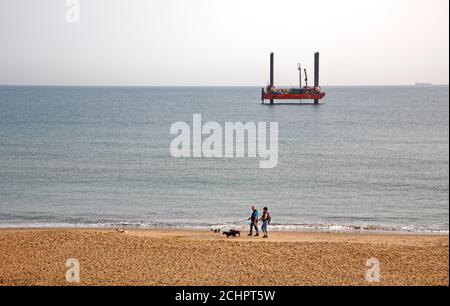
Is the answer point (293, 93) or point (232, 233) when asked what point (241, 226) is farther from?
point (293, 93)

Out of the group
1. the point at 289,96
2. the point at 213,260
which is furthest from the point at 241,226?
the point at 289,96

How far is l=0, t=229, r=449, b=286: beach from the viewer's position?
45.3 feet

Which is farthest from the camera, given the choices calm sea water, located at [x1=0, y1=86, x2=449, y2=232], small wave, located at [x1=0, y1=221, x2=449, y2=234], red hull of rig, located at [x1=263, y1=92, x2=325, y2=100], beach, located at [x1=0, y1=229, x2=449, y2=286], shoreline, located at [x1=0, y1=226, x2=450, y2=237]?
red hull of rig, located at [x1=263, y1=92, x2=325, y2=100]

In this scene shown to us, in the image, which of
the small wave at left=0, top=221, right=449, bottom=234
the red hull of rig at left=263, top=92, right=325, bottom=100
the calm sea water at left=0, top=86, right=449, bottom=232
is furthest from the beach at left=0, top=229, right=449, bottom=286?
the red hull of rig at left=263, top=92, right=325, bottom=100

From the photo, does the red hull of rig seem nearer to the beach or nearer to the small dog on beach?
the beach

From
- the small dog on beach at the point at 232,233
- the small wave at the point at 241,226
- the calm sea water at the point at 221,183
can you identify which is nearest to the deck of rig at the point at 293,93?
the calm sea water at the point at 221,183

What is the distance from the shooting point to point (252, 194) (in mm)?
31766

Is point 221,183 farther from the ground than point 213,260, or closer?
farther from the ground

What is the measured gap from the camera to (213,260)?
1630 cm

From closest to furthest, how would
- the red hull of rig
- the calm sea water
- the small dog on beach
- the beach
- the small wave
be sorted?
the beach → the small dog on beach → the small wave → the calm sea water → the red hull of rig

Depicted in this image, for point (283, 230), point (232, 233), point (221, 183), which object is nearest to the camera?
point (232, 233)
